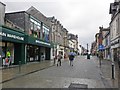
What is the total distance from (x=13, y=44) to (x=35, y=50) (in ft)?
26.8

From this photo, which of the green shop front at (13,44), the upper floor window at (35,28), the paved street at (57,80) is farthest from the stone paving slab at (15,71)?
the upper floor window at (35,28)

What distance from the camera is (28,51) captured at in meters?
27.3

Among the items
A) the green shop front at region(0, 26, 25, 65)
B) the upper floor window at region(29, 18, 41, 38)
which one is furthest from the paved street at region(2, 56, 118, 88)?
the upper floor window at region(29, 18, 41, 38)

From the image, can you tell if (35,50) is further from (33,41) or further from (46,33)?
(46,33)

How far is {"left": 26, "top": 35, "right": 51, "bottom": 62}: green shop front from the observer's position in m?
26.2

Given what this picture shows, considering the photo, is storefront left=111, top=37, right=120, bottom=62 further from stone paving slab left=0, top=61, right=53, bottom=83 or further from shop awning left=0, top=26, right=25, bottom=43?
shop awning left=0, top=26, right=25, bottom=43

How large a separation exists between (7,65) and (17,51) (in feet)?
12.3

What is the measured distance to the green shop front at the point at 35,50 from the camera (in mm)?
26164

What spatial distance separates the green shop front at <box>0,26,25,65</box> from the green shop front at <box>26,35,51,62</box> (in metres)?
1.34

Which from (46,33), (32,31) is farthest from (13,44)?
(46,33)

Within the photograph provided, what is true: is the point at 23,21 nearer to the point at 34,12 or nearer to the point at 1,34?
the point at 1,34

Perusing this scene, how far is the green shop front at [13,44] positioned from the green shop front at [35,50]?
134cm

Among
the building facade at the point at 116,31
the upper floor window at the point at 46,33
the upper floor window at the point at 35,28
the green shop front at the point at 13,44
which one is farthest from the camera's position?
the upper floor window at the point at 46,33

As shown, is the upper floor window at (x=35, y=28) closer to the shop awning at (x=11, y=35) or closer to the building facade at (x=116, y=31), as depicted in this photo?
the shop awning at (x=11, y=35)
